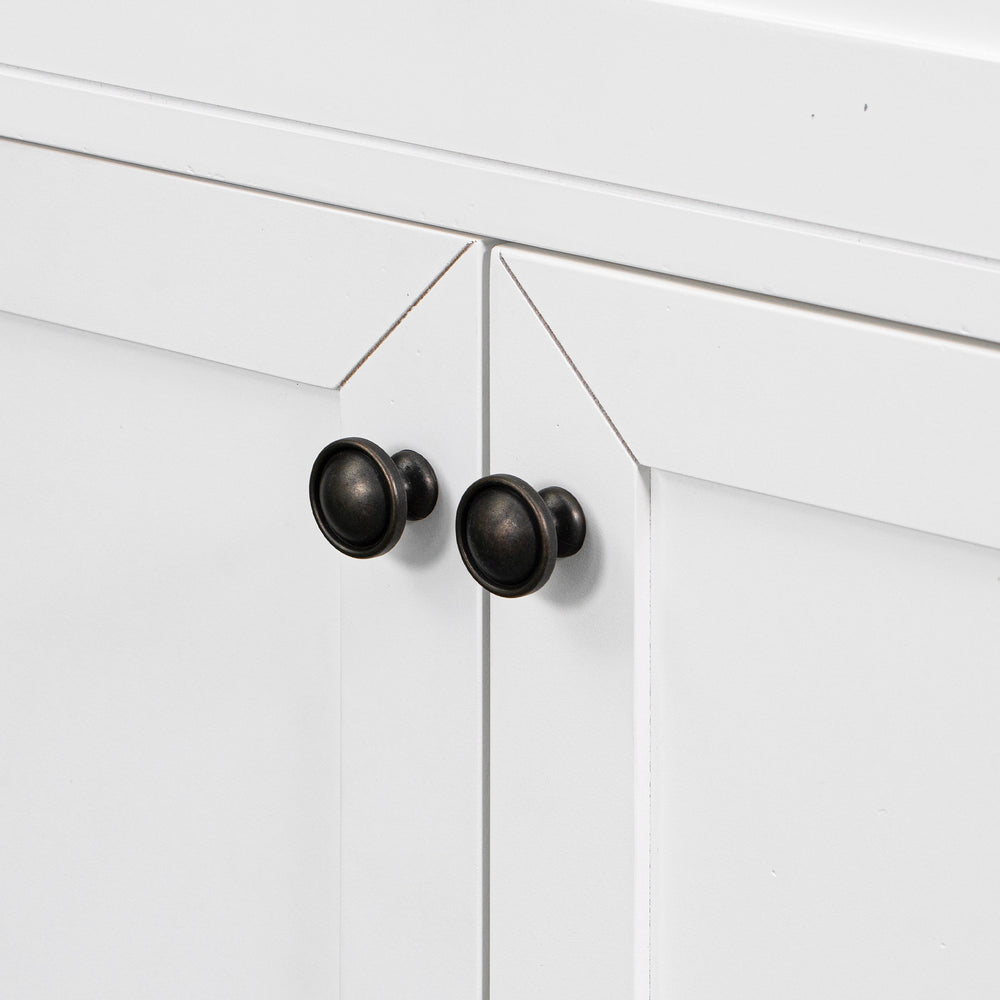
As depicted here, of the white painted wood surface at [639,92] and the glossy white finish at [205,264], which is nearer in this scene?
the white painted wood surface at [639,92]

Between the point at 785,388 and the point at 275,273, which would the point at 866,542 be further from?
the point at 275,273

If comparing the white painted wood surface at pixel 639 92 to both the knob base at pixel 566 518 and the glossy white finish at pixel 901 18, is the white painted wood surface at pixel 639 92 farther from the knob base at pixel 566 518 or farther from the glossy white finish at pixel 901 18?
the knob base at pixel 566 518

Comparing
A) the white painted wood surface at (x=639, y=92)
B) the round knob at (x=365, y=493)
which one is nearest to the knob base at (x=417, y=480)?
the round knob at (x=365, y=493)

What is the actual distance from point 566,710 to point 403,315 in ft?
0.47

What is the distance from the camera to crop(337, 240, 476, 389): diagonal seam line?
0.51 metres

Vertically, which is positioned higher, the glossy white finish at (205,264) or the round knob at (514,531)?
the glossy white finish at (205,264)

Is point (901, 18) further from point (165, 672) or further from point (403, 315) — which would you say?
point (165, 672)

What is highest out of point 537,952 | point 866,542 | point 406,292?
point 406,292

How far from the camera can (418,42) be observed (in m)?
0.49

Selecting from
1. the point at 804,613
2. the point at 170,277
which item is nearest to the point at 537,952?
the point at 804,613

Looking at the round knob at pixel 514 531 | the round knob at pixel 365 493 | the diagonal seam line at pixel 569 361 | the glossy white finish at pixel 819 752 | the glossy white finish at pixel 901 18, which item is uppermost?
the glossy white finish at pixel 901 18

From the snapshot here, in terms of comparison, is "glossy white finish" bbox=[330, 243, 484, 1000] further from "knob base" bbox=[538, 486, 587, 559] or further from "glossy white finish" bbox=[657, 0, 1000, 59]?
"glossy white finish" bbox=[657, 0, 1000, 59]

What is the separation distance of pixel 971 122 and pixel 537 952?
1.03 ft

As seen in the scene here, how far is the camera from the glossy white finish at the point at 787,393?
0.42m
